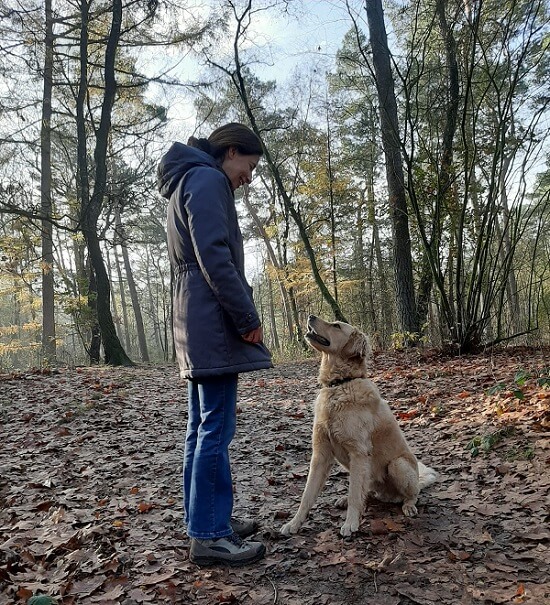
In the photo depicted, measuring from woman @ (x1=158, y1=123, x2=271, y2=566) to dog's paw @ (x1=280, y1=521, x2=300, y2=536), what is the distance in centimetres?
33

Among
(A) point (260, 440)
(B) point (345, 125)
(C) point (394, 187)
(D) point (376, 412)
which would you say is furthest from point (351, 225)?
(D) point (376, 412)

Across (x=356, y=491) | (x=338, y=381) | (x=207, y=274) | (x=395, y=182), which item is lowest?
(x=356, y=491)

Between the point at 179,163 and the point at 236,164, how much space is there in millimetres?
358

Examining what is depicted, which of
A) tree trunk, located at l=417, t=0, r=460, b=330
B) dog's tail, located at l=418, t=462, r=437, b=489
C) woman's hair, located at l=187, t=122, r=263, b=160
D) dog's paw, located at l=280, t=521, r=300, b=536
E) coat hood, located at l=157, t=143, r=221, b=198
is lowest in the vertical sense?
dog's paw, located at l=280, t=521, r=300, b=536

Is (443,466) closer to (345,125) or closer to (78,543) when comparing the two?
(78,543)

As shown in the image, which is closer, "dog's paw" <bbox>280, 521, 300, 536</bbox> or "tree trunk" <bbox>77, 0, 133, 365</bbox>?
"dog's paw" <bbox>280, 521, 300, 536</bbox>

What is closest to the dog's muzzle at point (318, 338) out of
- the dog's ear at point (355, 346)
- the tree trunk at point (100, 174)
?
the dog's ear at point (355, 346)

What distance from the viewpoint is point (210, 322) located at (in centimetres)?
252

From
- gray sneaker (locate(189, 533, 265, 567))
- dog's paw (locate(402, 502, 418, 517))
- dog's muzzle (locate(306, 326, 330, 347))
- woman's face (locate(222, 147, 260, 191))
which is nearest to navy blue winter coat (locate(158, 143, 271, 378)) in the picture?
woman's face (locate(222, 147, 260, 191))

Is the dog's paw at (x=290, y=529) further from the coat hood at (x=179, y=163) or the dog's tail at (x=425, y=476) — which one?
the coat hood at (x=179, y=163)

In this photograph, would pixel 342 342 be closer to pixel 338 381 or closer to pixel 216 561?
pixel 338 381

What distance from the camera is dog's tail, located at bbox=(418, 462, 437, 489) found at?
360 cm

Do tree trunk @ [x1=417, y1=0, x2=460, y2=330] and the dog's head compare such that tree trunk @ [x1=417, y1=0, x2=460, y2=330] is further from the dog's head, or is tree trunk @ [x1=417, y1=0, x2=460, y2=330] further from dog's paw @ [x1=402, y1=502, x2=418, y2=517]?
dog's paw @ [x1=402, y1=502, x2=418, y2=517]

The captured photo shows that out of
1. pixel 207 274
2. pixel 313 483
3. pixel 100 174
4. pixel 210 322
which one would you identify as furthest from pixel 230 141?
pixel 100 174
